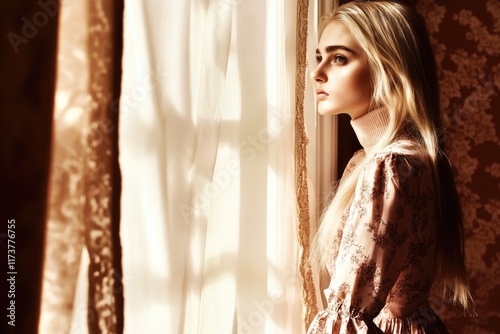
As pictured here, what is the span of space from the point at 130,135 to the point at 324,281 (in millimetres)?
881

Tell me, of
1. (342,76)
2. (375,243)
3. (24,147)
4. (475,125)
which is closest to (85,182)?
(24,147)

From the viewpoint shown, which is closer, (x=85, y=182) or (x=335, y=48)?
(x=85, y=182)

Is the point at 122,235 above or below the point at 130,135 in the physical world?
below

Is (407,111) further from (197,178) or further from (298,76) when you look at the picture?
(197,178)

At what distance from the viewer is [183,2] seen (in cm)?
132

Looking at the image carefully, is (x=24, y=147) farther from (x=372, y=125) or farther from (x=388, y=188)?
(x=372, y=125)

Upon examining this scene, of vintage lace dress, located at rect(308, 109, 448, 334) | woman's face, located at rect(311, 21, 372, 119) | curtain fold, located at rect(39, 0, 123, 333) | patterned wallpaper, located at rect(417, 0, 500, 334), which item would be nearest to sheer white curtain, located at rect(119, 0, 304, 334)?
curtain fold, located at rect(39, 0, 123, 333)

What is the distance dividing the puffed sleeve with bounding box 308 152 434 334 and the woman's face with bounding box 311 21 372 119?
0.75ft

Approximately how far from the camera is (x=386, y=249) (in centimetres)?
122

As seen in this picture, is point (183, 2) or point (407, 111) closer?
point (183, 2)

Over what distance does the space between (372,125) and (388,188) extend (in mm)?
276

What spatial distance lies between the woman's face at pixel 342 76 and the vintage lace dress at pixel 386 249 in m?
0.17

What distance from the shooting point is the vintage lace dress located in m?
1.21

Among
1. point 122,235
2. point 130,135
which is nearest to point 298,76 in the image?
point 130,135
